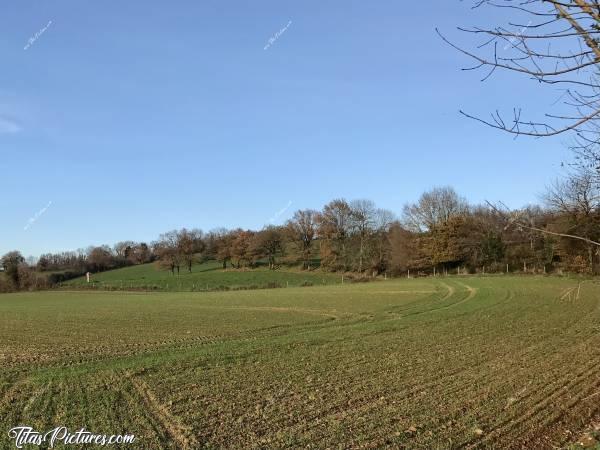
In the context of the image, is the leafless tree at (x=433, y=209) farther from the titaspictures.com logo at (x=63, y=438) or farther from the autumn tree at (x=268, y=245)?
the titaspictures.com logo at (x=63, y=438)

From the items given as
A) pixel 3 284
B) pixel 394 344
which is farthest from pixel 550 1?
pixel 3 284

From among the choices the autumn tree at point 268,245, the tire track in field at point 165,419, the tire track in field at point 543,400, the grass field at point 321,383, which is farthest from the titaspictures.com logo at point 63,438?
the autumn tree at point 268,245

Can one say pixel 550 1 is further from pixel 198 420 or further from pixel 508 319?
pixel 508 319

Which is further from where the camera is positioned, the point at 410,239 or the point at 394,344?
the point at 410,239

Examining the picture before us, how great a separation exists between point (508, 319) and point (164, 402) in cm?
1959

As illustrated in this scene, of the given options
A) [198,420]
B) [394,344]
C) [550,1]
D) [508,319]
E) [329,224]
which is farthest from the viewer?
[329,224]

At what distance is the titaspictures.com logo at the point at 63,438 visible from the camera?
794 cm

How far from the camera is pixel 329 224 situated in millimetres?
105500

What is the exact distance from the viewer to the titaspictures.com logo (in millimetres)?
7939

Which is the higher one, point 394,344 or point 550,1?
point 550,1

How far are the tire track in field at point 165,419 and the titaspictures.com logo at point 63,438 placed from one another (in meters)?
0.68

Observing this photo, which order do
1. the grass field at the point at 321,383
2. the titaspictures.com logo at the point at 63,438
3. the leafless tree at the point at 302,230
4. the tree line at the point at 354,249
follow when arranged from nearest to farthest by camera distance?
the titaspictures.com logo at the point at 63,438, the grass field at the point at 321,383, the tree line at the point at 354,249, the leafless tree at the point at 302,230

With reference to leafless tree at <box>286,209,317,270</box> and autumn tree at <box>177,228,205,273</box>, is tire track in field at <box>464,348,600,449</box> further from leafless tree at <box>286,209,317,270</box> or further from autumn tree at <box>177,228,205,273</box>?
autumn tree at <box>177,228,205,273</box>

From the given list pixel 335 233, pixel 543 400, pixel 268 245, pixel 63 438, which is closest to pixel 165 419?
pixel 63 438
